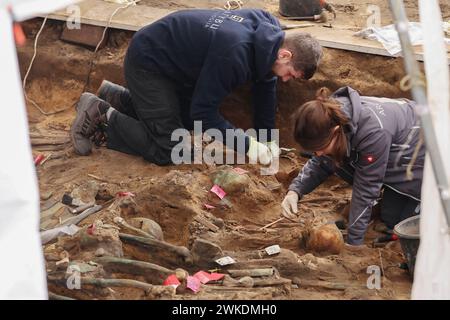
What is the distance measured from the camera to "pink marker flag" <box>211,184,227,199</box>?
5070mm

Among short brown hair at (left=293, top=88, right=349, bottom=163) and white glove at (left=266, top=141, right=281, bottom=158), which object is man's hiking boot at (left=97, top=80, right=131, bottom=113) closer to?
white glove at (left=266, top=141, right=281, bottom=158)

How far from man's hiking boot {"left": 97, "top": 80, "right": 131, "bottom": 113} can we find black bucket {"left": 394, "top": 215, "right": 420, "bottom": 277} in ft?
8.06

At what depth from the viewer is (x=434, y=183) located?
3.05 metres

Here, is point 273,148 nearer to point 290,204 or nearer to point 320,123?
point 290,204

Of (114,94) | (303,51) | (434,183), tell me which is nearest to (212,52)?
(303,51)

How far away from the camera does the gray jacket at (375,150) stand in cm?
418

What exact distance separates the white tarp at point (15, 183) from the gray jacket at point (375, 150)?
1968 millimetres

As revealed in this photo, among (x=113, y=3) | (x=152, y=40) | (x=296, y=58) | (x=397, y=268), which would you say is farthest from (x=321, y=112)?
(x=113, y=3)

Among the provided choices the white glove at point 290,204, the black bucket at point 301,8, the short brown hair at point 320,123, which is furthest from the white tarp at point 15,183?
the black bucket at point 301,8

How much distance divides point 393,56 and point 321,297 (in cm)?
228

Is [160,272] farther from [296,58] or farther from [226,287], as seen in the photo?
[296,58]

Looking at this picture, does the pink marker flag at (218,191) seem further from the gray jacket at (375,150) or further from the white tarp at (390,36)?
the white tarp at (390,36)

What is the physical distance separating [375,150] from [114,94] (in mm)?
2335

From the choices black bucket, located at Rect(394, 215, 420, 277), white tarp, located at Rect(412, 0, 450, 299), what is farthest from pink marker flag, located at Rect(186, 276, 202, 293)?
white tarp, located at Rect(412, 0, 450, 299)
